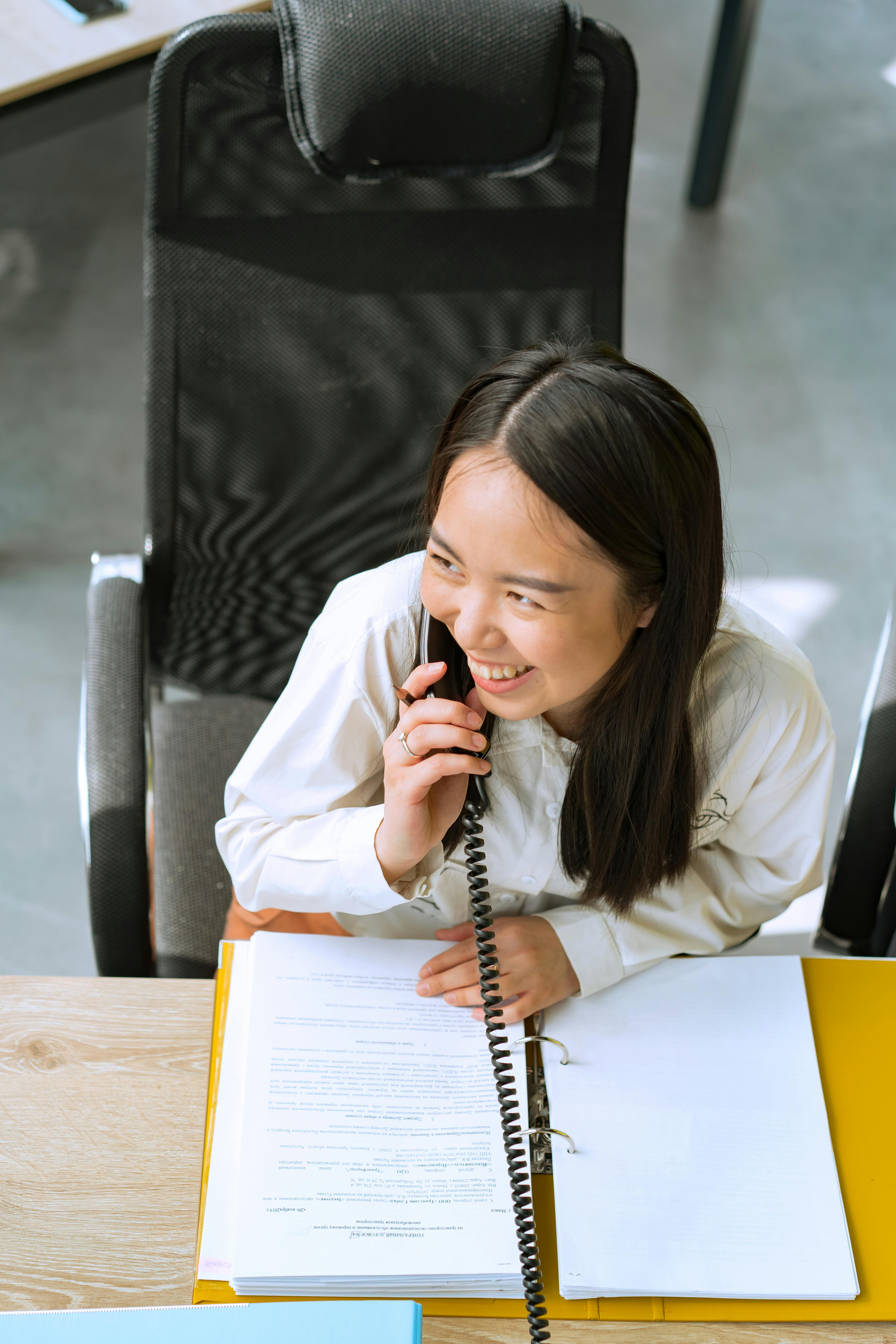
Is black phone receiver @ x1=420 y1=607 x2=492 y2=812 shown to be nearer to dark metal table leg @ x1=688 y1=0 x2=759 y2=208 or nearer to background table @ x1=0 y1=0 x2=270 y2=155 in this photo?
background table @ x1=0 y1=0 x2=270 y2=155

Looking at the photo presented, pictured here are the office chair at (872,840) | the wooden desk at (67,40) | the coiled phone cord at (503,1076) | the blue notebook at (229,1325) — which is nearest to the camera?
the blue notebook at (229,1325)

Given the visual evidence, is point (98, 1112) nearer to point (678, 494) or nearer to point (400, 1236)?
point (400, 1236)

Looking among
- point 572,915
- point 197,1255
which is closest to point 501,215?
point 572,915

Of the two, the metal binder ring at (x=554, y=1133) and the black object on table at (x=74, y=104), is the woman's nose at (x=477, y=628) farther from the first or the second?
the black object on table at (x=74, y=104)

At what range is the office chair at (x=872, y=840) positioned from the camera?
1.32 meters

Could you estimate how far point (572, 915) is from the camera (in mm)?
1148

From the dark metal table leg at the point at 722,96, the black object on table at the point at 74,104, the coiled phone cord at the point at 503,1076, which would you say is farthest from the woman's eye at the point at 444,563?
Answer: the dark metal table leg at the point at 722,96

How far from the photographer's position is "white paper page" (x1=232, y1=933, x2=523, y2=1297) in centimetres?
90

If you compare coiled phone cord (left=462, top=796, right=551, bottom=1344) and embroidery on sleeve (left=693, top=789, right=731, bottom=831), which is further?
embroidery on sleeve (left=693, top=789, right=731, bottom=831)

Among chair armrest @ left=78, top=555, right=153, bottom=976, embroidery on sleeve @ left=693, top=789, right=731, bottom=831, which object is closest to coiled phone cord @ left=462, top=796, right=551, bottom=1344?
embroidery on sleeve @ left=693, top=789, right=731, bottom=831

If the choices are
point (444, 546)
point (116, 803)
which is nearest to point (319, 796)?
point (116, 803)

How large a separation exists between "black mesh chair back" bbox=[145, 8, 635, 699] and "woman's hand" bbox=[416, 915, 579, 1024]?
24.4 inches

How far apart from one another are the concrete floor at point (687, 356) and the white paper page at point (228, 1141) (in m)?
1.10

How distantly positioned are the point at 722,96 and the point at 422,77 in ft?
6.54
